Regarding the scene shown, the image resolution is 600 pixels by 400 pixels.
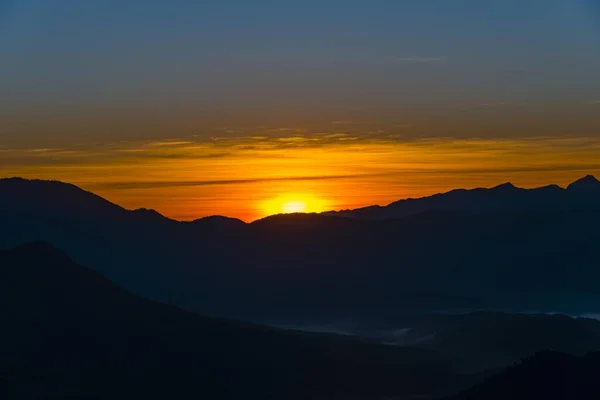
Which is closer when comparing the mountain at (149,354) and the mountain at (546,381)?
the mountain at (546,381)

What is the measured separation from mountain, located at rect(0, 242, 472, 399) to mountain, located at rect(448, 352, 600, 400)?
46.7 metres

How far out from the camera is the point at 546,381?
108 meters

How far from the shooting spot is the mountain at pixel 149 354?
154 metres

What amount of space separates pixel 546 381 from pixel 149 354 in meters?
76.3

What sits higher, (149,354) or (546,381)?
(546,381)

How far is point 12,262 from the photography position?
18562 centimetres

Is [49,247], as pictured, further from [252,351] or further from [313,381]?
[313,381]

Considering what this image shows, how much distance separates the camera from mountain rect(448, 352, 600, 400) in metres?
105

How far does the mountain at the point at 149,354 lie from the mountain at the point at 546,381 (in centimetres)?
4667

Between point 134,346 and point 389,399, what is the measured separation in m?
40.7

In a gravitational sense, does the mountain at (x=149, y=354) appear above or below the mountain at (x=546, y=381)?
below

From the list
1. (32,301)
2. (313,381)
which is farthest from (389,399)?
(32,301)

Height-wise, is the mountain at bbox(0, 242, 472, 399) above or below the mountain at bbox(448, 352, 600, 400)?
below

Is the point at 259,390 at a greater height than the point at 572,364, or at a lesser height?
lesser
